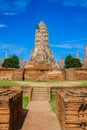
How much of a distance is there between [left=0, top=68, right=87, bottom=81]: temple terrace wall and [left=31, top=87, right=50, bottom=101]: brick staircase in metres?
11.6

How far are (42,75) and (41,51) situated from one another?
460 inches

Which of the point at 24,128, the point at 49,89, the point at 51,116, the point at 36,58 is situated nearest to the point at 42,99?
the point at 49,89

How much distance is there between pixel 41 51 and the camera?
5044cm

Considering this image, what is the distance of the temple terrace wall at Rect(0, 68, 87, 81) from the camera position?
3812 centimetres

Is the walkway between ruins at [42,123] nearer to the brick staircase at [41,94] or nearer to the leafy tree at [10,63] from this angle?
the brick staircase at [41,94]

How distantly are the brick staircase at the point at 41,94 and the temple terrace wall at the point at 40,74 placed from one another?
11602 mm

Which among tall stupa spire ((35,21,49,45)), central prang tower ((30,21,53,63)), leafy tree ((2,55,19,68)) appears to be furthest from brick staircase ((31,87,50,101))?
leafy tree ((2,55,19,68))

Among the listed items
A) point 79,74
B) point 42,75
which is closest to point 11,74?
point 42,75

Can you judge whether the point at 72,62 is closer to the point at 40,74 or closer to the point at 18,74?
the point at 40,74

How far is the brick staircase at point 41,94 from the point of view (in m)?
25.2

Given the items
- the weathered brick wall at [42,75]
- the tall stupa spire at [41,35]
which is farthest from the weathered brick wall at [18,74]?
the tall stupa spire at [41,35]

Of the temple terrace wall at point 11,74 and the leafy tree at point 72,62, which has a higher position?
the leafy tree at point 72,62

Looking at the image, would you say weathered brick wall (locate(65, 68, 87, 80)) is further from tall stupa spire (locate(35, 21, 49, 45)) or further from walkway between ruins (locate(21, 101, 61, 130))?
walkway between ruins (locate(21, 101, 61, 130))

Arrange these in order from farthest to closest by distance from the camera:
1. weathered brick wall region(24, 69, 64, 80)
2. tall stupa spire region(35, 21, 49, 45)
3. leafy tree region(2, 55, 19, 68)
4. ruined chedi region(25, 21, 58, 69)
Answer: leafy tree region(2, 55, 19, 68), tall stupa spire region(35, 21, 49, 45), ruined chedi region(25, 21, 58, 69), weathered brick wall region(24, 69, 64, 80)
